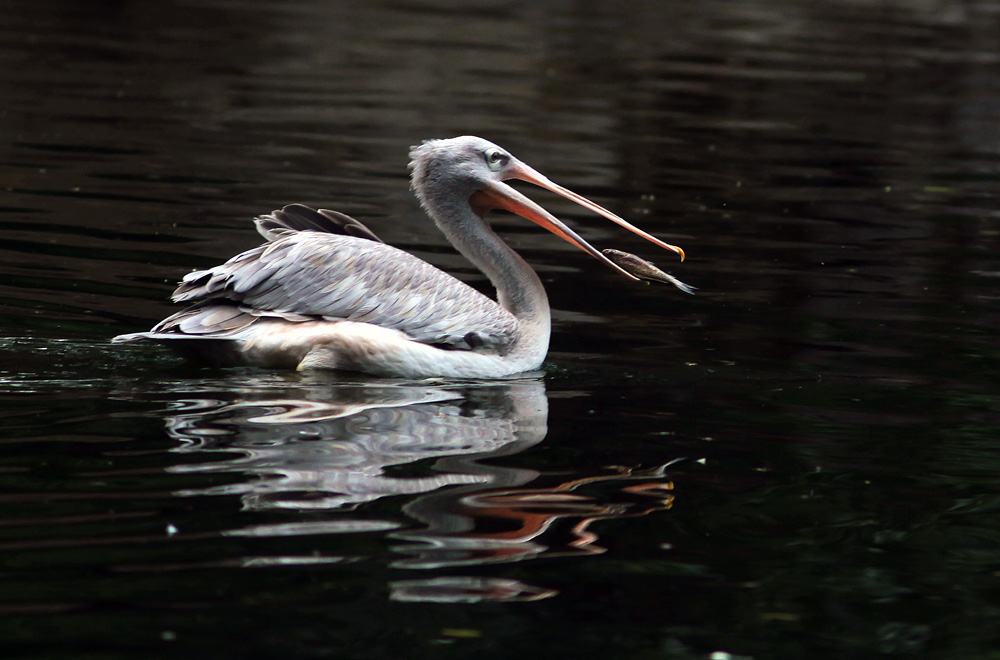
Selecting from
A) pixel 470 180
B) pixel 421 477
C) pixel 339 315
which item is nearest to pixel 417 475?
pixel 421 477

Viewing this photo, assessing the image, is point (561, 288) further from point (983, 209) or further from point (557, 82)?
point (557, 82)

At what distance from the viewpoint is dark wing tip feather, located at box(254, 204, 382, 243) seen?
243 inches

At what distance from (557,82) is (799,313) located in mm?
10609

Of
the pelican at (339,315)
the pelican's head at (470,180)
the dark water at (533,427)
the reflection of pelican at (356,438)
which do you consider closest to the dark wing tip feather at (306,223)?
the pelican at (339,315)

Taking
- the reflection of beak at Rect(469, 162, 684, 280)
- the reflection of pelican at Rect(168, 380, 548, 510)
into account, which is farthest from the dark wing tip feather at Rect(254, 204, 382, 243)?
the reflection of pelican at Rect(168, 380, 548, 510)

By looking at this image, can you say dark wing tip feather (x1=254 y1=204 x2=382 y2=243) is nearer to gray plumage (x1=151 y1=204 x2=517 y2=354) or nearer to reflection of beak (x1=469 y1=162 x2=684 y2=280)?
gray plumage (x1=151 y1=204 x2=517 y2=354)

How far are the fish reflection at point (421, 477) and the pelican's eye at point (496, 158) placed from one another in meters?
1.22

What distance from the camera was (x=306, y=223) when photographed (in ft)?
20.5

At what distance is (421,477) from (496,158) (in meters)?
2.26

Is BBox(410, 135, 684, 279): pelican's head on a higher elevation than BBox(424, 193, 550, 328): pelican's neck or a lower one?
higher

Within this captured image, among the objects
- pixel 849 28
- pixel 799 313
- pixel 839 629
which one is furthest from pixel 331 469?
pixel 849 28

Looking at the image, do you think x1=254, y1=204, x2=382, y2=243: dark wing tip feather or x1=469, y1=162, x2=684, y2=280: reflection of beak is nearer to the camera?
x1=254, y1=204, x2=382, y2=243: dark wing tip feather

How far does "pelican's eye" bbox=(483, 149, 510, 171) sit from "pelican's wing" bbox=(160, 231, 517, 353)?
672 mm

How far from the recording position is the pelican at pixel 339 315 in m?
5.77
